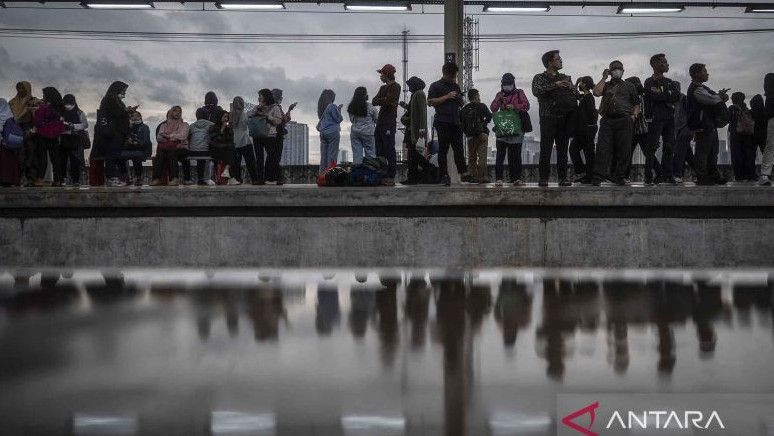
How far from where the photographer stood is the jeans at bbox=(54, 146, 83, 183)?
13211 millimetres

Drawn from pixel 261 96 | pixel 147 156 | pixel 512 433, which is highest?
pixel 261 96

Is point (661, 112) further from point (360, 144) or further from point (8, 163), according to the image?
point (8, 163)

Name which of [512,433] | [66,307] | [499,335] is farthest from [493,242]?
[512,433]

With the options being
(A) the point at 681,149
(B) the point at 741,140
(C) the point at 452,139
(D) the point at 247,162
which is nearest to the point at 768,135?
(B) the point at 741,140

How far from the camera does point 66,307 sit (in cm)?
662

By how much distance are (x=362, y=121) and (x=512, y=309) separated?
759cm

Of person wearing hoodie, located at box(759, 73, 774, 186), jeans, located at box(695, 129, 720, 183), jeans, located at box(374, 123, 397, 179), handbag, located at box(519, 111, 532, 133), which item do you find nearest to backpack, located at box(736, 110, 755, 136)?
person wearing hoodie, located at box(759, 73, 774, 186)

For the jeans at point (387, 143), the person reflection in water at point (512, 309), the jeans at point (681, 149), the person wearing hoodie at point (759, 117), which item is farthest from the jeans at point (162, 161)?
the person wearing hoodie at point (759, 117)

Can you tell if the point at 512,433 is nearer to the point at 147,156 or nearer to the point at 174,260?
the point at 174,260

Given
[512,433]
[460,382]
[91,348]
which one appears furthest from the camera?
[91,348]

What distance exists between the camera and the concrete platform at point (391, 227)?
8.88 metres

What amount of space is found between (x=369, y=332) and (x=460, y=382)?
1.44 m

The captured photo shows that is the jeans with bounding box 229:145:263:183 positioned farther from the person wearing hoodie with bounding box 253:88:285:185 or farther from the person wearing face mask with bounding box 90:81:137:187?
the person wearing face mask with bounding box 90:81:137:187

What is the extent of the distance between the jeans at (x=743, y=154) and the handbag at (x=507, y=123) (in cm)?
439
